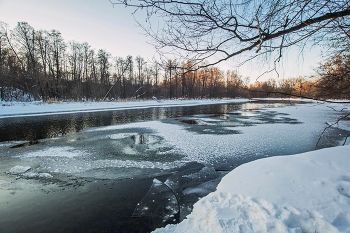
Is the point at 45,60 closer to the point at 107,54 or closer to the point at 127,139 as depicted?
the point at 107,54

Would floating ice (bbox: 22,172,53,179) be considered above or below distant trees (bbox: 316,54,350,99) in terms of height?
below

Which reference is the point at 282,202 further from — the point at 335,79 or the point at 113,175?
the point at 113,175

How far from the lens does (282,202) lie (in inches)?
94.6

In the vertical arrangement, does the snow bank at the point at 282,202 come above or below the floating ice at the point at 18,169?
above

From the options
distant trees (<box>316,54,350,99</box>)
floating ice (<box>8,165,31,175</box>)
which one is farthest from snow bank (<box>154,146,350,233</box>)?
floating ice (<box>8,165,31,175</box>)

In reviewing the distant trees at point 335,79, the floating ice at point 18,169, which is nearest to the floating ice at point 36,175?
the floating ice at point 18,169

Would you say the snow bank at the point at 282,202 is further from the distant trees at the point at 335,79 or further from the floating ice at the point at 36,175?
the floating ice at the point at 36,175

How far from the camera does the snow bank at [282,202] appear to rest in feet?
6.93

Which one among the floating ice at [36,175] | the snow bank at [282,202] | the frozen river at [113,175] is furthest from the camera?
the floating ice at [36,175]

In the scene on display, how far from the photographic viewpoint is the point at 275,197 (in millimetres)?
2512

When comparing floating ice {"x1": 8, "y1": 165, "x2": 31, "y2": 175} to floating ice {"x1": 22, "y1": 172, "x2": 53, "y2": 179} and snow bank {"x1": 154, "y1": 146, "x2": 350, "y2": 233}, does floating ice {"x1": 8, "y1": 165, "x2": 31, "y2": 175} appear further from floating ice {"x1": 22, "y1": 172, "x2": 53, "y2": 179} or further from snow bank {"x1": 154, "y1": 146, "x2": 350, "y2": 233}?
snow bank {"x1": 154, "y1": 146, "x2": 350, "y2": 233}

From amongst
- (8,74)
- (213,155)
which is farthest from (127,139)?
(8,74)

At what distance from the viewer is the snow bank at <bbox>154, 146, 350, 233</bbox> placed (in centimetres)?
211

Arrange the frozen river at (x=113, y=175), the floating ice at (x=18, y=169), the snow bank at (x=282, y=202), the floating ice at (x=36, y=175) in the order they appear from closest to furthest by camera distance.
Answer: the snow bank at (x=282, y=202)
the frozen river at (x=113, y=175)
the floating ice at (x=36, y=175)
the floating ice at (x=18, y=169)
